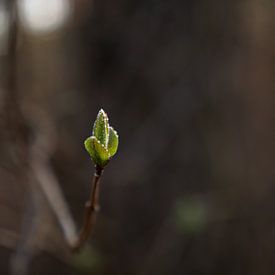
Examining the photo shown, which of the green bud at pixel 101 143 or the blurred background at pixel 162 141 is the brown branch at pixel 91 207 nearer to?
the green bud at pixel 101 143

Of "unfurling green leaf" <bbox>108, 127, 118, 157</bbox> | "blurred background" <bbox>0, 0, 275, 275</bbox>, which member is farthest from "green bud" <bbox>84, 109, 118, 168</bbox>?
"blurred background" <bbox>0, 0, 275, 275</bbox>

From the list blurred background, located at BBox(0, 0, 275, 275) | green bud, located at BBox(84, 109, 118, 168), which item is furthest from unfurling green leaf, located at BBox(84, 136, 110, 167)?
blurred background, located at BBox(0, 0, 275, 275)

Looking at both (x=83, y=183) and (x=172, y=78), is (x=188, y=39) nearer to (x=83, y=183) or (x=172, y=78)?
(x=172, y=78)

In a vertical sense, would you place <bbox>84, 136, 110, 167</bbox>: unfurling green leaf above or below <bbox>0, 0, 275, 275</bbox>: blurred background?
below

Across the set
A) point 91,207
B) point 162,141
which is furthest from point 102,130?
point 162,141

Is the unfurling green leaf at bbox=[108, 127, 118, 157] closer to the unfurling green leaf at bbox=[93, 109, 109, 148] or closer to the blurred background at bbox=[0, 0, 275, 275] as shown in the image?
the unfurling green leaf at bbox=[93, 109, 109, 148]

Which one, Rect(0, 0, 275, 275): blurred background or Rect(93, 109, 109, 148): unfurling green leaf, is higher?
Rect(0, 0, 275, 275): blurred background

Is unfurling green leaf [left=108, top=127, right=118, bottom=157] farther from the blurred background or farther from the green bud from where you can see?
the blurred background

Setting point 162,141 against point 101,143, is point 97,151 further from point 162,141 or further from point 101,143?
point 162,141

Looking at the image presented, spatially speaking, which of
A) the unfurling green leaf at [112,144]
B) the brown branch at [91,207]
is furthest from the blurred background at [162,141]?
the unfurling green leaf at [112,144]

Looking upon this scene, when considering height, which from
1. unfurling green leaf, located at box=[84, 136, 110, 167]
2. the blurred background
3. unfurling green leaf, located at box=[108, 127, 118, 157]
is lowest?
unfurling green leaf, located at box=[84, 136, 110, 167]

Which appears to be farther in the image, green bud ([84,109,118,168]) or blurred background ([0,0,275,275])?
blurred background ([0,0,275,275])
